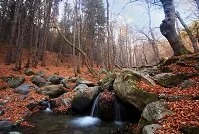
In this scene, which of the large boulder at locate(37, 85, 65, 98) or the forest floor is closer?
the forest floor

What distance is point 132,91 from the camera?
10070 mm

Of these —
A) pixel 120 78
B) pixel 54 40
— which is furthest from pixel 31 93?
pixel 54 40

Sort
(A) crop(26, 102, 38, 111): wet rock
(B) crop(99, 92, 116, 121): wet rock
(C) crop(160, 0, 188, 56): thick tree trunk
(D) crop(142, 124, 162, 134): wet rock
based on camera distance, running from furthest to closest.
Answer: (A) crop(26, 102, 38, 111): wet rock, (B) crop(99, 92, 116, 121): wet rock, (C) crop(160, 0, 188, 56): thick tree trunk, (D) crop(142, 124, 162, 134): wet rock

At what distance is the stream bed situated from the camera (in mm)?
10008

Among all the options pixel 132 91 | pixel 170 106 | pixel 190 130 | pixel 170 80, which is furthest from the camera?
pixel 170 80

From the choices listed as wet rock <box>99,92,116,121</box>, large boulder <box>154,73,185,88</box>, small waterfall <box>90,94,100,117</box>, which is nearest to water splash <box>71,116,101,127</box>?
small waterfall <box>90,94,100,117</box>

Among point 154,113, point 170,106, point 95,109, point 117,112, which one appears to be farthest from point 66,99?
point 170,106

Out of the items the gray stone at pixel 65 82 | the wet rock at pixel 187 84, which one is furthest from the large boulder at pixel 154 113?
the gray stone at pixel 65 82

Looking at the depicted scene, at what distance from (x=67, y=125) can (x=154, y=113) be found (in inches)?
192

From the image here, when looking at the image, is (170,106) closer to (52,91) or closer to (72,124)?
(72,124)

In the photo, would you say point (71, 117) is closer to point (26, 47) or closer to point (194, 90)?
point (194, 90)

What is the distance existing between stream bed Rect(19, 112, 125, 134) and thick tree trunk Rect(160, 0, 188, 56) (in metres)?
4.93

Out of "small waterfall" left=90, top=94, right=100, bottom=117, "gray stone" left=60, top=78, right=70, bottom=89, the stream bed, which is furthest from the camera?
"gray stone" left=60, top=78, right=70, bottom=89

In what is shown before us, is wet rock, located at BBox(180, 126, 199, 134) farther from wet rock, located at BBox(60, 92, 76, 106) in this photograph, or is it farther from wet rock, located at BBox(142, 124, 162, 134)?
wet rock, located at BBox(60, 92, 76, 106)
